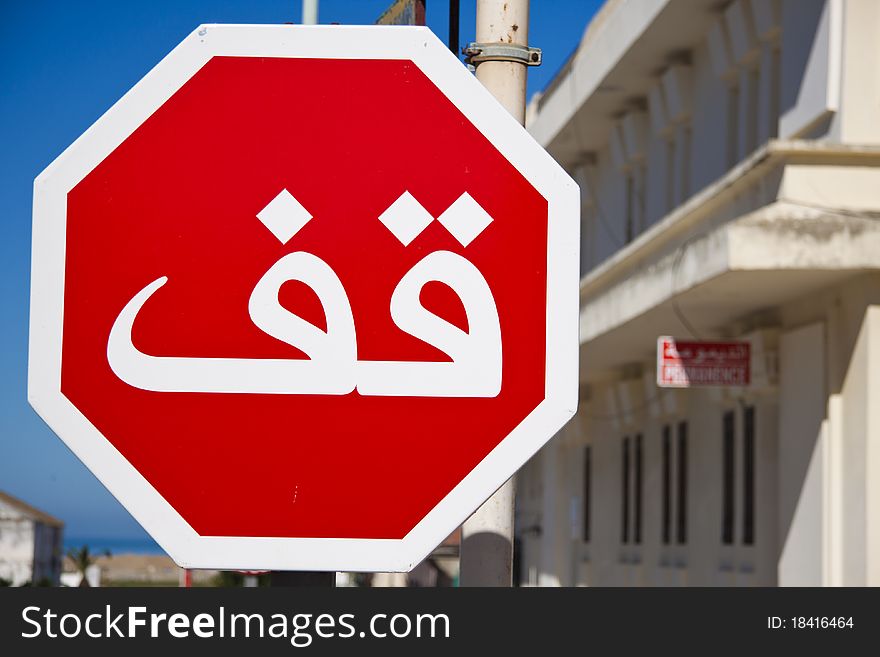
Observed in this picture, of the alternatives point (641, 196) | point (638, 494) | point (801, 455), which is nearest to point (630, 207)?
point (641, 196)

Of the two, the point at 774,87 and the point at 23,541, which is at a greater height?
the point at 23,541

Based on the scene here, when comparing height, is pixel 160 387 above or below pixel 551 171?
below

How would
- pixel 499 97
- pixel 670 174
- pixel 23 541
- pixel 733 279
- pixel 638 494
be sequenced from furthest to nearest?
pixel 23 541
pixel 638 494
pixel 670 174
pixel 733 279
pixel 499 97

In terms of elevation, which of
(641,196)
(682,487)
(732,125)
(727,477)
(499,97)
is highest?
(641,196)

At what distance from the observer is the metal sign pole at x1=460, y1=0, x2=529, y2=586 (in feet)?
10.00

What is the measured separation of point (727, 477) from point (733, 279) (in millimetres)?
4601

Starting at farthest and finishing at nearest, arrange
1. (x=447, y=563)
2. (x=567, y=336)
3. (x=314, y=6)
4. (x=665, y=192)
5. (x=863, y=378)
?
(x=447, y=563) < (x=665, y=192) < (x=863, y=378) < (x=314, y=6) < (x=567, y=336)

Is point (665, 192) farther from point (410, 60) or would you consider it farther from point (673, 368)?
point (410, 60)

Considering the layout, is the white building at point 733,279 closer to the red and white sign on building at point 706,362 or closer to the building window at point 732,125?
the building window at point 732,125

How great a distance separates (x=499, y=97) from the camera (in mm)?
3111

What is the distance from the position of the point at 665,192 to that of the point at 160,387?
18597 mm

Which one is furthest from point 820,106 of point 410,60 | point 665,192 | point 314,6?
point 410,60

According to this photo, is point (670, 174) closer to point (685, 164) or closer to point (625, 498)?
point (685, 164)

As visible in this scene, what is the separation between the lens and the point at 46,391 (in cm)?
203
